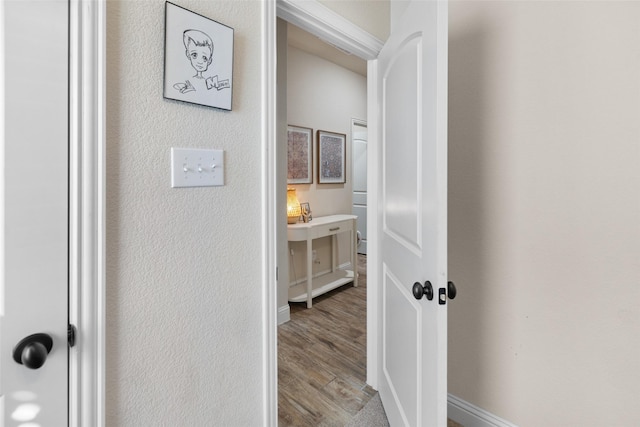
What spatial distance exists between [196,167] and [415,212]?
0.82 m

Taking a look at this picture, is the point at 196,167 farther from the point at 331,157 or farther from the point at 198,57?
the point at 331,157

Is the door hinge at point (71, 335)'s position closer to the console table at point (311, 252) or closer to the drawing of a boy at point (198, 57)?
the drawing of a boy at point (198, 57)

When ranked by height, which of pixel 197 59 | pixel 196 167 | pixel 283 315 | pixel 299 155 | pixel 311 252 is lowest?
pixel 283 315

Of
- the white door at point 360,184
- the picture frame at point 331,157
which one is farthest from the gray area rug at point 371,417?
the white door at point 360,184

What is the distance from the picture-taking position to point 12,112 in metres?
0.71

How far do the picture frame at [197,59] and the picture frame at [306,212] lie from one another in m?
2.62

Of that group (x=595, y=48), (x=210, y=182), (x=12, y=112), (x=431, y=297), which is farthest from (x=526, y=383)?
(x=12, y=112)

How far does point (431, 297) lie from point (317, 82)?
343cm

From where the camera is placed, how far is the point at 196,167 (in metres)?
1.03

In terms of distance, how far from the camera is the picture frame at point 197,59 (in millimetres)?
955

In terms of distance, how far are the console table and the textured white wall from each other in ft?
7.09

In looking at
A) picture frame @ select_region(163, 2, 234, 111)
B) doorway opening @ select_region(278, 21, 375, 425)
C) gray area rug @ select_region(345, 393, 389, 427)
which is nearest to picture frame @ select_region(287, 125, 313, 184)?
doorway opening @ select_region(278, 21, 375, 425)

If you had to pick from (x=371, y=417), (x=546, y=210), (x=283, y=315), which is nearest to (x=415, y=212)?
(x=546, y=210)

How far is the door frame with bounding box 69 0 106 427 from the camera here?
0.80 meters
